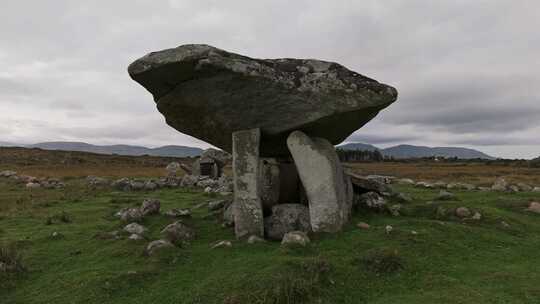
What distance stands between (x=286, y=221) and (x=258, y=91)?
4.09 m

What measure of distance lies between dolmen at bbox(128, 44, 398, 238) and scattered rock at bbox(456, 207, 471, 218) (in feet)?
14.1

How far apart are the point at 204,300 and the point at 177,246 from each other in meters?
3.63

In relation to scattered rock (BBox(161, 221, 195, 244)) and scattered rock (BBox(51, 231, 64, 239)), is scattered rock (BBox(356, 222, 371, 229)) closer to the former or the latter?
scattered rock (BBox(161, 221, 195, 244))

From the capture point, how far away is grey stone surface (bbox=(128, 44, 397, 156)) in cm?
1130

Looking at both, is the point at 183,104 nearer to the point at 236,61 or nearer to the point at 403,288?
the point at 236,61

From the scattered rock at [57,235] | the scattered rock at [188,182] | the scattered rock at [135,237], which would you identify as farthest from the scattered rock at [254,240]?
the scattered rock at [188,182]

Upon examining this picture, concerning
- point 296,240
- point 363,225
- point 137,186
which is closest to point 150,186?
point 137,186

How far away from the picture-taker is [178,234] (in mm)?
11875

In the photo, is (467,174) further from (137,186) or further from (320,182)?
(320,182)

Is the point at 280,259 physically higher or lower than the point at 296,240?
lower

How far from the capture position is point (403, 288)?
827 cm

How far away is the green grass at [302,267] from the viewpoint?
7949mm

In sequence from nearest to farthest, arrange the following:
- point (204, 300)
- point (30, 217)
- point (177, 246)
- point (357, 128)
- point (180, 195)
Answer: point (204, 300) < point (177, 246) < point (357, 128) < point (30, 217) < point (180, 195)

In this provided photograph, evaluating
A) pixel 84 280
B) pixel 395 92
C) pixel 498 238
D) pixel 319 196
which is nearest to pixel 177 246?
pixel 84 280
